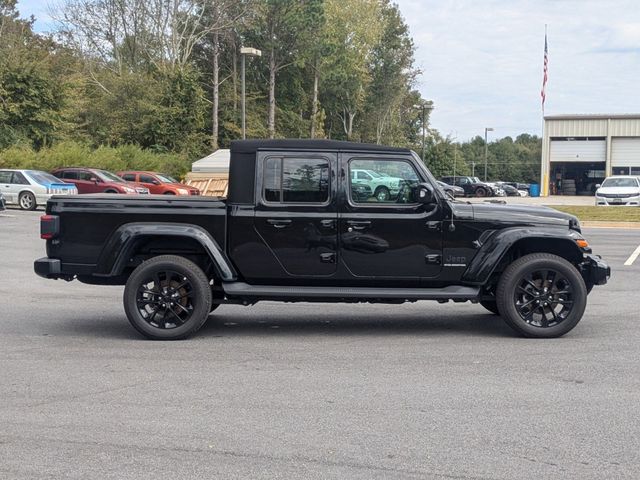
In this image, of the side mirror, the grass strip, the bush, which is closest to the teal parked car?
the side mirror

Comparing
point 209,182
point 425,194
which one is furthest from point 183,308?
point 209,182

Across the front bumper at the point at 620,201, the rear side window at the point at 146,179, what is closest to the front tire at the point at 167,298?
the rear side window at the point at 146,179

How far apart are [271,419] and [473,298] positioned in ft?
10.7

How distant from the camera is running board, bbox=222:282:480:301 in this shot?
803 centimetres

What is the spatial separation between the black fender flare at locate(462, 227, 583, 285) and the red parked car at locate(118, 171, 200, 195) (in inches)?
1045

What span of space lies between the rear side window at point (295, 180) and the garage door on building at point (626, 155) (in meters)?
59.3

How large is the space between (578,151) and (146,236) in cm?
6011

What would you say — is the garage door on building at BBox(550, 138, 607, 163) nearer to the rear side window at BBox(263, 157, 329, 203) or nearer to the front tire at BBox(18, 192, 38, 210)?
the front tire at BBox(18, 192, 38, 210)

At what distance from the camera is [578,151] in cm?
6353

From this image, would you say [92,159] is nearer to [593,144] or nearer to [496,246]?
[496,246]

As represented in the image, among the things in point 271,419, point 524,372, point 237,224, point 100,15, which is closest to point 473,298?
point 524,372

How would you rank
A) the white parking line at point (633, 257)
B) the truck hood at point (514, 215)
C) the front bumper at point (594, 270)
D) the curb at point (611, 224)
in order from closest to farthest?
the truck hood at point (514, 215), the front bumper at point (594, 270), the white parking line at point (633, 257), the curb at point (611, 224)

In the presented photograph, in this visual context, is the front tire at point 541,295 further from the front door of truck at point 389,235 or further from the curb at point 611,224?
the curb at point 611,224

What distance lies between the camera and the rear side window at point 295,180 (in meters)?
8.16
